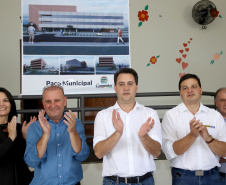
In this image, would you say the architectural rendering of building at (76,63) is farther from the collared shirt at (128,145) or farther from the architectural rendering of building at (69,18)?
the collared shirt at (128,145)

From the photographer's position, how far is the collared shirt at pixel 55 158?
1724 millimetres

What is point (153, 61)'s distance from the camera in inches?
181

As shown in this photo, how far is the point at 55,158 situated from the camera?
1.77 meters

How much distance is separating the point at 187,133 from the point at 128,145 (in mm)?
476

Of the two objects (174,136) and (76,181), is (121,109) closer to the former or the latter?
(174,136)

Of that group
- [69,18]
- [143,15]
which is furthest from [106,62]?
[143,15]

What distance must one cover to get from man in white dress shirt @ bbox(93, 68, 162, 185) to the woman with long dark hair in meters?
0.62

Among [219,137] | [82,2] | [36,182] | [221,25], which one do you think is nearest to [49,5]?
[82,2]

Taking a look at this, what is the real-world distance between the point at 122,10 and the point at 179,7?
1.92 m

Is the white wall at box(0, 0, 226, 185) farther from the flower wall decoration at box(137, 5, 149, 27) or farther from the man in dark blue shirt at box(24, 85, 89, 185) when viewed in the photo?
the man in dark blue shirt at box(24, 85, 89, 185)

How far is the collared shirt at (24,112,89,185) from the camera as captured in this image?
1724mm

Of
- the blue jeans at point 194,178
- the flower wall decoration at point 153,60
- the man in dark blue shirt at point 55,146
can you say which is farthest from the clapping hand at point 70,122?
the flower wall decoration at point 153,60

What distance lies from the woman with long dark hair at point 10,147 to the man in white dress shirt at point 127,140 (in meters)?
0.62

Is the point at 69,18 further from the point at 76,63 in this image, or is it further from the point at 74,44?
the point at 76,63
